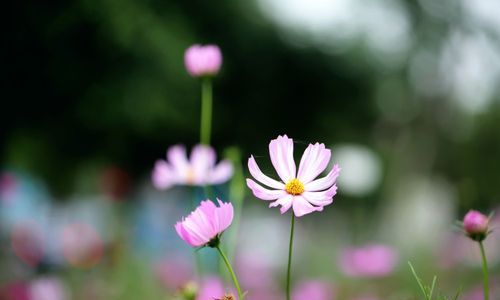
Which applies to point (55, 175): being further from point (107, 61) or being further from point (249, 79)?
point (107, 61)

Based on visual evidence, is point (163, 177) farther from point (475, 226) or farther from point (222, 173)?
point (475, 226)

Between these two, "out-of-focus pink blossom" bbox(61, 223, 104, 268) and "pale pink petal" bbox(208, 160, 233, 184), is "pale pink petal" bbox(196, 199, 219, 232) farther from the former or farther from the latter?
"out-of-focus pink blossom" bbox(61, 223, 104, 268)

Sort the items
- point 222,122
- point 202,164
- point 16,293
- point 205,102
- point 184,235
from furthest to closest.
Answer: point 222,122, point 205,102, point 16,293, point 202,164, point 184,235

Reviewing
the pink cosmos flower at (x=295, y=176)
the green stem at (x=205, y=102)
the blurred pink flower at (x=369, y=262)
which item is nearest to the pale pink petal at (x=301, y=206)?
the pink cosmos flower at (x=295, y=176)

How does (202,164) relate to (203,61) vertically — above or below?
below

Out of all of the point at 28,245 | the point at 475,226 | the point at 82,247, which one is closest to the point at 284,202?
the point at 475,226

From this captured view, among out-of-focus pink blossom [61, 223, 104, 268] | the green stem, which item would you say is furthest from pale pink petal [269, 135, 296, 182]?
out-of-focus pink blossom [61, 223, 104, 268]

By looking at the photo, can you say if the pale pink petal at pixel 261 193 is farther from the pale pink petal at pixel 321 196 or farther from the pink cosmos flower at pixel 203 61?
the pink cosmos flower at pixel 203 61
